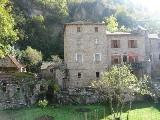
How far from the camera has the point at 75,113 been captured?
5456 cm

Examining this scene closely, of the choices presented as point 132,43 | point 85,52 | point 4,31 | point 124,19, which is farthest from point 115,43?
point 124,19

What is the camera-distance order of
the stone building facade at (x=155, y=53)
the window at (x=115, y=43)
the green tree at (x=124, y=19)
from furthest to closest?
the green tree at (x=124, y=19)
the stone building facade at (x=155, y=53)
the window at (x=115, y=43)

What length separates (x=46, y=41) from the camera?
10544cm

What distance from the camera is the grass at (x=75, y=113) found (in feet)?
174

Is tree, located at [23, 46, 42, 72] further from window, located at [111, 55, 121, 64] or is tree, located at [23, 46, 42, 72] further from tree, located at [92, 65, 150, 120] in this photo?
tree, located at [92, 65, 150, 120]

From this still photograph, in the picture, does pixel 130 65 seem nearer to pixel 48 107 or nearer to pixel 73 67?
pixel 73 67

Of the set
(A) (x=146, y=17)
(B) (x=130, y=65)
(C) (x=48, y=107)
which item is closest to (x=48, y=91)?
(C) (x=48, y=107)

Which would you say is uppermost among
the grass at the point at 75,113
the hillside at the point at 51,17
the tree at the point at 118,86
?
the hillside at the point at 51,17

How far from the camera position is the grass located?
53125mm

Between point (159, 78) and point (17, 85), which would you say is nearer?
point (17, 85)

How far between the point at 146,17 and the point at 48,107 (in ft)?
430

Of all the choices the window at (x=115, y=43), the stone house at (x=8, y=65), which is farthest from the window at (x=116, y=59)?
the stone house at (x=8, y=65)

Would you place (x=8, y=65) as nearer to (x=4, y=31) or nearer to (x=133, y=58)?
(x=4, y=31)

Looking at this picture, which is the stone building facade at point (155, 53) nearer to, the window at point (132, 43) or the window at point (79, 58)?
the window at point (132, 43)
